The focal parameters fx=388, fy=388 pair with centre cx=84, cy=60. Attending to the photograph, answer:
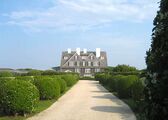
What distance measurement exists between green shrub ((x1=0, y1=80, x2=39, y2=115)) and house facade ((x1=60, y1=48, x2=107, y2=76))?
94477mm

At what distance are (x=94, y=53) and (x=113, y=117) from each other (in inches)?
3919

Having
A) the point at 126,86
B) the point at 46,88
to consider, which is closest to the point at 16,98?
the point at 46,88

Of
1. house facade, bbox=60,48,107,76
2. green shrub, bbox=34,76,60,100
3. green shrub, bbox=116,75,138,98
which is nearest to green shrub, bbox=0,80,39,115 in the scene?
green shrub, bbox=34,76,60,100

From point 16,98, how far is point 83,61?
317 ft

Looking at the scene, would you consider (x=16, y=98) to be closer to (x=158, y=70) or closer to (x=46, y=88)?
(x=46, y=88)

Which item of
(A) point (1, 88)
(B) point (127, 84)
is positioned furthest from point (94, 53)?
(A) point (1, 88)

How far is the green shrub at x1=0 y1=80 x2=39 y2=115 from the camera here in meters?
15.0

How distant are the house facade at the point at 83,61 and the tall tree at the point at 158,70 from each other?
105086 millimetres

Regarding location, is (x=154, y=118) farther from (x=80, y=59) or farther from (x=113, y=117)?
(x=80, y=59)

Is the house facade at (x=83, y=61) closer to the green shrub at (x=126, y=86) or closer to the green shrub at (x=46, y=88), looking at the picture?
the green shrub at (x=126, y=86)

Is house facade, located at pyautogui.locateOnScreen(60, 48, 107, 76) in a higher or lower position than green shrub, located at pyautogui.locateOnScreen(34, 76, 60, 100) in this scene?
higher

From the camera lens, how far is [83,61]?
112 m

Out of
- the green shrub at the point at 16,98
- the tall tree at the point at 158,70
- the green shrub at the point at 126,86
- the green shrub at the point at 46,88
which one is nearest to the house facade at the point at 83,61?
the green shrub at the point at 126,86

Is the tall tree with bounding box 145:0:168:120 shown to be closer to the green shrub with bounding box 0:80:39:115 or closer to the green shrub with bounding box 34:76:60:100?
the green shrub with bounding box 0:80:39:115
